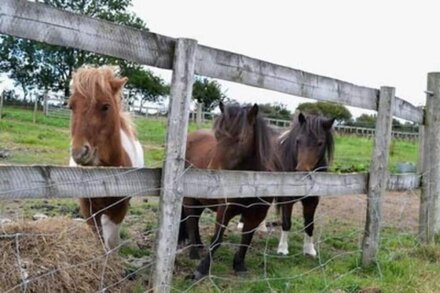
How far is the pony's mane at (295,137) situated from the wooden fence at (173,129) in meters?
1.00

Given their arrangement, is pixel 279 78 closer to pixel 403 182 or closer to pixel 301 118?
pixel 301 118

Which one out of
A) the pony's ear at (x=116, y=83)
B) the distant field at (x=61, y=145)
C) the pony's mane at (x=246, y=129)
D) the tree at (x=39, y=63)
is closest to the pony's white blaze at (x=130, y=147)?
the distant field at (x=61, y=145)

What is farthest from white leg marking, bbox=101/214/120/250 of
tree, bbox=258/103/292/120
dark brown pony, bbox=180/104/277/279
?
tree, bbox=258/103/292/120

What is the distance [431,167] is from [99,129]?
13.2 ft

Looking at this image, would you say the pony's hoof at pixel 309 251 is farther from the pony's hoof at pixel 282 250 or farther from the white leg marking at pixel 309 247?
the pony's hoof at pixel 282 250

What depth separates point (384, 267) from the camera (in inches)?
191

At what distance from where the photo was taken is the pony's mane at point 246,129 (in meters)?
4.64

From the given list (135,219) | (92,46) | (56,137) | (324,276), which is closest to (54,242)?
(92,46)

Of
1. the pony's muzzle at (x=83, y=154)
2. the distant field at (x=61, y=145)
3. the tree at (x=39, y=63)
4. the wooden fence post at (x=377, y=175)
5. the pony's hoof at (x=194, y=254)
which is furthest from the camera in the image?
the tree at (x=39, y=63)

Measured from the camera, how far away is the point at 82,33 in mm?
2689

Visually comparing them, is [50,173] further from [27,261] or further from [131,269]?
[131,269]

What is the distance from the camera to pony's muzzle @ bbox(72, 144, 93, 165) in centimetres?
328

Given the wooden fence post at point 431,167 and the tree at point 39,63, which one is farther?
the tree at point 39,63

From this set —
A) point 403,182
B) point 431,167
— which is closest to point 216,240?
point 403,182
